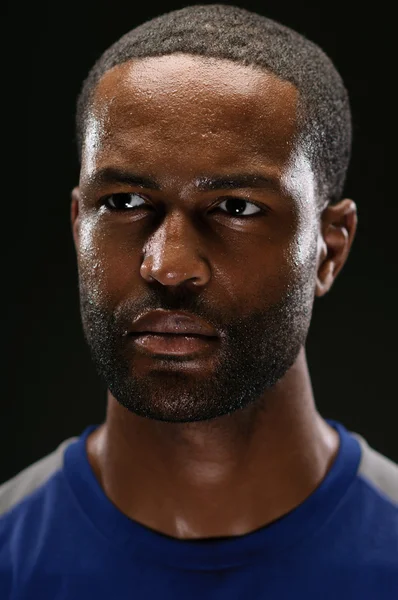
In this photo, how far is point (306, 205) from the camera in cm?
256

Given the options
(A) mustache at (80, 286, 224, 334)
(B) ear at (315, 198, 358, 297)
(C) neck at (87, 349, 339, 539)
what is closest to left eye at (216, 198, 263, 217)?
(A) mustache at (80, 286, 224, 334)

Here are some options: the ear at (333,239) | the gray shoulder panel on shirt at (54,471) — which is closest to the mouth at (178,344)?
the ear at (333,239)

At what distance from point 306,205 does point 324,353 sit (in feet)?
4.18

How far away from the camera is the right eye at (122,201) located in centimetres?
250

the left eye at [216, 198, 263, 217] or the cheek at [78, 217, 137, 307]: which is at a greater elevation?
the left eye at [216, 198, 263, 217]

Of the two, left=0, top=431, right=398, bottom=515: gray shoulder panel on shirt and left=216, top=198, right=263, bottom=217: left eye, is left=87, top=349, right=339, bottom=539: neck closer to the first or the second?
left=0, top=431, right=398, bottom=515: gray shoulder panel on shirt

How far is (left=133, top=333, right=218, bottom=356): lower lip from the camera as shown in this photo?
2.40 metres

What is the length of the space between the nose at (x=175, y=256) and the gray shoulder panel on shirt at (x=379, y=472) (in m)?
0.83

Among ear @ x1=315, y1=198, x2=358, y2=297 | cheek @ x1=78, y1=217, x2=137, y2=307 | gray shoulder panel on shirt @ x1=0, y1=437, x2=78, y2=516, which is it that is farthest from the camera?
gray shoulder panel on shirt @ x1=0, y1=437, x2=78, y2=516

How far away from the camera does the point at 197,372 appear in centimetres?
241

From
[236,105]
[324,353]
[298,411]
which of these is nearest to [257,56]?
[236,105]

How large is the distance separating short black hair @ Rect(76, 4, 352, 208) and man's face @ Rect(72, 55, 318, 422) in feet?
0.15

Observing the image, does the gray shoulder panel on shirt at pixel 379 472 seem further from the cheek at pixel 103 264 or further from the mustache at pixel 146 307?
the cheek at pixel 103 264

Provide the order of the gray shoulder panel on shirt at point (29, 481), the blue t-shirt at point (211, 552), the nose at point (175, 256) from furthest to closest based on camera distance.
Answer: the gray shoulder panel on shirt at point (29, 481) < the blue t-shirt at point (211, 552) < the nose at point (175, 256)
